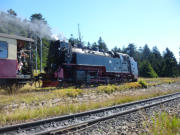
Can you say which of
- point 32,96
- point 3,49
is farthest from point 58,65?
point 32,96

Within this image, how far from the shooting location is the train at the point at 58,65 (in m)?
9.67

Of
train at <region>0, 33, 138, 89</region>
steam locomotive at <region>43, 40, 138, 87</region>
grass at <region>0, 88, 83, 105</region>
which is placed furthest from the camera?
steam locomotive at <region>43, 40, 138, 87</region>

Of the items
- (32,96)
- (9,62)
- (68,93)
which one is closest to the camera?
(32,96)

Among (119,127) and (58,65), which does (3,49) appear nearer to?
(58,65)

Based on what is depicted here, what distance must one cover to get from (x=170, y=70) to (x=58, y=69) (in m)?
46.7

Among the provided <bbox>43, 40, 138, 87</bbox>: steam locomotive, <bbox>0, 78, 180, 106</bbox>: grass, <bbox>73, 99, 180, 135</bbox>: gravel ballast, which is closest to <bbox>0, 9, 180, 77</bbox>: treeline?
<bbox>43, 40, 138, 87</bbox>: steam locomotive

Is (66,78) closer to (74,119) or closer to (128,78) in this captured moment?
(74,119)

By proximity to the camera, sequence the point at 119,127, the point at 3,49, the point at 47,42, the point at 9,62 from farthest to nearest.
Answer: the point at 47,42, the point at 9,62, the point at 3,49, the point at 119,127

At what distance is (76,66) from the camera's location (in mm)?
12906

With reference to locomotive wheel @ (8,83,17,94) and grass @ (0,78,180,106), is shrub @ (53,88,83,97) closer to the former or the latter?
grass @ (0,78,180,106)

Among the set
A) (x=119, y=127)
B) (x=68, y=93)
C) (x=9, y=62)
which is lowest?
(x=119, y=127)

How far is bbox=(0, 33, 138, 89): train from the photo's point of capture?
9.67 metres

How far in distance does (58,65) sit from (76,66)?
144cm

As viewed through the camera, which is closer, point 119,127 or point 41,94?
point 119,127
